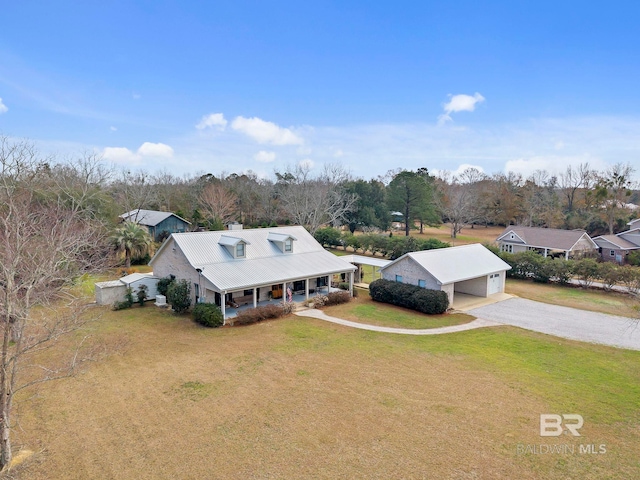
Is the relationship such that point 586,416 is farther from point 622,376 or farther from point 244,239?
point 244,239

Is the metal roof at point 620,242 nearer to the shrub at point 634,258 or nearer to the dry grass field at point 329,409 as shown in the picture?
the shrub at point 634,258

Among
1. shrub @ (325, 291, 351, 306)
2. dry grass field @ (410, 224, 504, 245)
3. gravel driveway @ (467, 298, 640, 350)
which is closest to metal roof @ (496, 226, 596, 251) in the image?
dry grass field @ (410, 224, 504, 245)

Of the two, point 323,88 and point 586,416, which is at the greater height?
point 323,88

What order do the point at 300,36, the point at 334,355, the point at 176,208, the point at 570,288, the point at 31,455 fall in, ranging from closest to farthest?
the point at 31,455 → the point at 334,355 → the point at 300,36 → the point at 570,288 → the point at 176,208

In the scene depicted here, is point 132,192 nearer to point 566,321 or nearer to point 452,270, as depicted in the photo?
point 452,270

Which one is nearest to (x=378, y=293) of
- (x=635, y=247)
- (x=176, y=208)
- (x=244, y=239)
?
(x=244, y=239)

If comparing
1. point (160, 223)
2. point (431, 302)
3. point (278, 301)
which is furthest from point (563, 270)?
point (160, 223)

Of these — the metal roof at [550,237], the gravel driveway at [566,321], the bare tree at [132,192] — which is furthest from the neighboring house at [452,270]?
the bare tree at [132,192]
